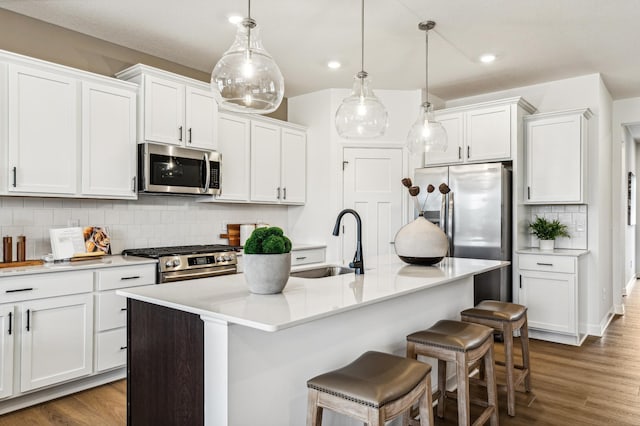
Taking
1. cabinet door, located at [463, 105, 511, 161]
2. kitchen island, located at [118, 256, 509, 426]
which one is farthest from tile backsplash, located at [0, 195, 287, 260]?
cabinet door, located at [463, 105, 511, 161]

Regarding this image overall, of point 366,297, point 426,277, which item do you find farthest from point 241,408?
point 426,277

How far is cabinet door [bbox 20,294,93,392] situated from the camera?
2.83 meters

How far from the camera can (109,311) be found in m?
3.24

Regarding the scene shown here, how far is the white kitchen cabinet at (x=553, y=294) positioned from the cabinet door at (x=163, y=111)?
140 inches

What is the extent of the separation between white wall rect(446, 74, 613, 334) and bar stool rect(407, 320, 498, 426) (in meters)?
2.91

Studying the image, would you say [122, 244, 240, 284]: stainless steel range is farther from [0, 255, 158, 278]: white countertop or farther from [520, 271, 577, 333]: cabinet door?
[520, 271, 577, 333]: cabinet door

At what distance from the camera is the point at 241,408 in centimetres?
165

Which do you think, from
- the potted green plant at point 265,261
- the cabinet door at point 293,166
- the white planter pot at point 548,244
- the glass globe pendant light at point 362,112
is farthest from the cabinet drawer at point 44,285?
the white planter pot at point 548,244

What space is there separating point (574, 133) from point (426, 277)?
3.03 metres

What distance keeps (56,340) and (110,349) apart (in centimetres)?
40

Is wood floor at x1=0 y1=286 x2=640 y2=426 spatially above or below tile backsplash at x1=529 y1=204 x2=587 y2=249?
below

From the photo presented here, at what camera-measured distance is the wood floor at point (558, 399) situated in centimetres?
269

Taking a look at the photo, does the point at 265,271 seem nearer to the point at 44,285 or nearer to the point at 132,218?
the point at 44,285

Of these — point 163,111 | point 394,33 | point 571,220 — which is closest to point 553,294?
point 571,220
